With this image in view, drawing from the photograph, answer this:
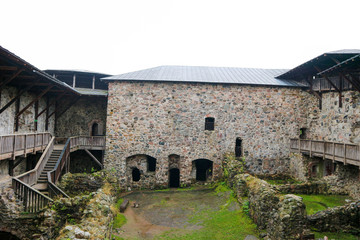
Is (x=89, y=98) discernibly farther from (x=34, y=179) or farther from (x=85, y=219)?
(x=85, y=219)

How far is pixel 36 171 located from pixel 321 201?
45.5 ft

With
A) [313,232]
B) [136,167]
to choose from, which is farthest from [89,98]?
[313,232]

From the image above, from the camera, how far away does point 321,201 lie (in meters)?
11.6

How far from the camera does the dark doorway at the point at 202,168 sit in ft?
58.1

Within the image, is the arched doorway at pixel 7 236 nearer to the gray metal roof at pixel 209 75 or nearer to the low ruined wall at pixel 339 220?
the gray metal roof at pixel 209 75

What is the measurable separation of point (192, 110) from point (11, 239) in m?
12.0

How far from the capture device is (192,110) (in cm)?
1697

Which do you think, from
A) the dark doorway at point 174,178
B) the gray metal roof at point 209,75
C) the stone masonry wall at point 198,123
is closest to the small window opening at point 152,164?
the stone masonry wall at point 198,123

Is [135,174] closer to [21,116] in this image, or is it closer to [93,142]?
[93,142]

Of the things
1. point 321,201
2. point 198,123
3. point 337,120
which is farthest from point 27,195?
point 337,120

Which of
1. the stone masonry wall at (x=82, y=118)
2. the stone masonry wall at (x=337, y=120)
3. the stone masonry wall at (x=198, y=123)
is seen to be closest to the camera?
the stone masonry wall at (x=337, y=120)

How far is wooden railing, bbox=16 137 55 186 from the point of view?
33.8 feet

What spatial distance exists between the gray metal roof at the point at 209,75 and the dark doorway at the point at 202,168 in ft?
19.4

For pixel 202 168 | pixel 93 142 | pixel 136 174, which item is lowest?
pixel 136 174
